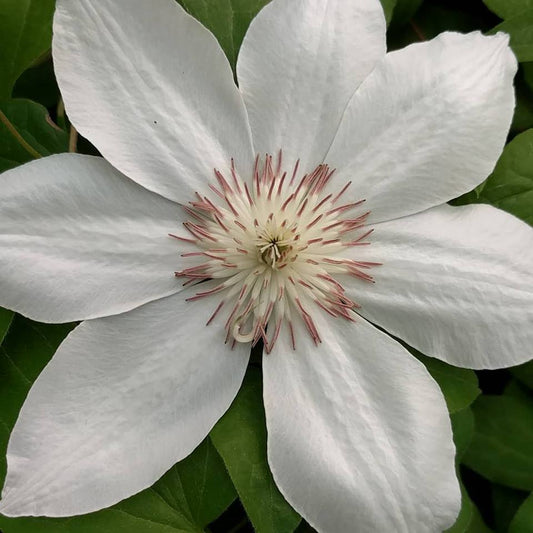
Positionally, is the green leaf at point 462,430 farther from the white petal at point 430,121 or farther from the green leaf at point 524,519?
the white petal at point 430,121

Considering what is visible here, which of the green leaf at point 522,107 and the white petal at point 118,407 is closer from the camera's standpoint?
the white petal at point 118,407

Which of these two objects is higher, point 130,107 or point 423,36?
point 423,36

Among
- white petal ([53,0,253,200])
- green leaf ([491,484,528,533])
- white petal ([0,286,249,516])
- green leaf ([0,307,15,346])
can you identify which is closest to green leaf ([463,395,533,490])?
green leaf ([491,484,528,533])

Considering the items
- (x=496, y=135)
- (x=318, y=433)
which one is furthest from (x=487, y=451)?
(x=496, y=135)

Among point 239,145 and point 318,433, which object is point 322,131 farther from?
point 318,433

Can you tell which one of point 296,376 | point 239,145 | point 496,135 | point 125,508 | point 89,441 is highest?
point 496,135

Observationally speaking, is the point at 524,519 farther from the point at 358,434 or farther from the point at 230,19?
the point at 230,19

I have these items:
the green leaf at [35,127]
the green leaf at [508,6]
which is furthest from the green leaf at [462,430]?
the green leaf at [35,127]
